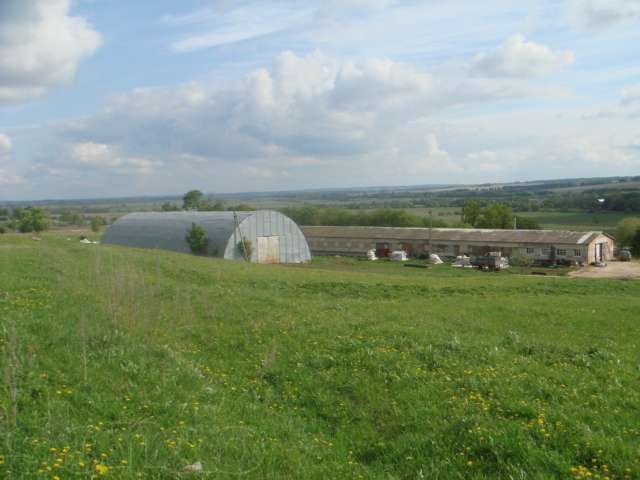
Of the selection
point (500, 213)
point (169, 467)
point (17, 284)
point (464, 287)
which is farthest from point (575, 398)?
point (500, 213)

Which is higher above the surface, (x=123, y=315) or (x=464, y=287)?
(x=123, y=315)

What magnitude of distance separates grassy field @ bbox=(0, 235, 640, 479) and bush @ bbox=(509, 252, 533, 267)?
40.0 metres

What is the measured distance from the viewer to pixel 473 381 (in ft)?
30.3

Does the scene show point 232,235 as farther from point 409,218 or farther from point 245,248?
point 409,218

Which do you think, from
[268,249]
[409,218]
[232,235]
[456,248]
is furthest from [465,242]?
[409,218]

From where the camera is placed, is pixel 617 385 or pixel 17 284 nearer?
pixel 617 385

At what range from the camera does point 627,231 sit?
205ft

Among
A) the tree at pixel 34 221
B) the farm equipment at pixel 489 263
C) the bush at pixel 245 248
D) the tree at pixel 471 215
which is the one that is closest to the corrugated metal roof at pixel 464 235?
the farm equipment at pixel 489 263

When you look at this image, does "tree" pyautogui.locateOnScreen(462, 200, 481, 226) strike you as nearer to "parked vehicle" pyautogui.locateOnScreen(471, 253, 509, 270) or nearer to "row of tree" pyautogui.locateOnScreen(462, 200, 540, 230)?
"row of tree" pyautogui.locateOnScreen(462, 200, 540, 230)

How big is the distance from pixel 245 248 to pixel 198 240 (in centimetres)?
426

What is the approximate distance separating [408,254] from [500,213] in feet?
57.9

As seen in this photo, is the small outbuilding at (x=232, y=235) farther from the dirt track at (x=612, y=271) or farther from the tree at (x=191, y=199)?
the tree at (x=191, y=199)

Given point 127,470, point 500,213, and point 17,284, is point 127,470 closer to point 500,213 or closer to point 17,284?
point 17,284

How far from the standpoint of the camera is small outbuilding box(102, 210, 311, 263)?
164 ft
